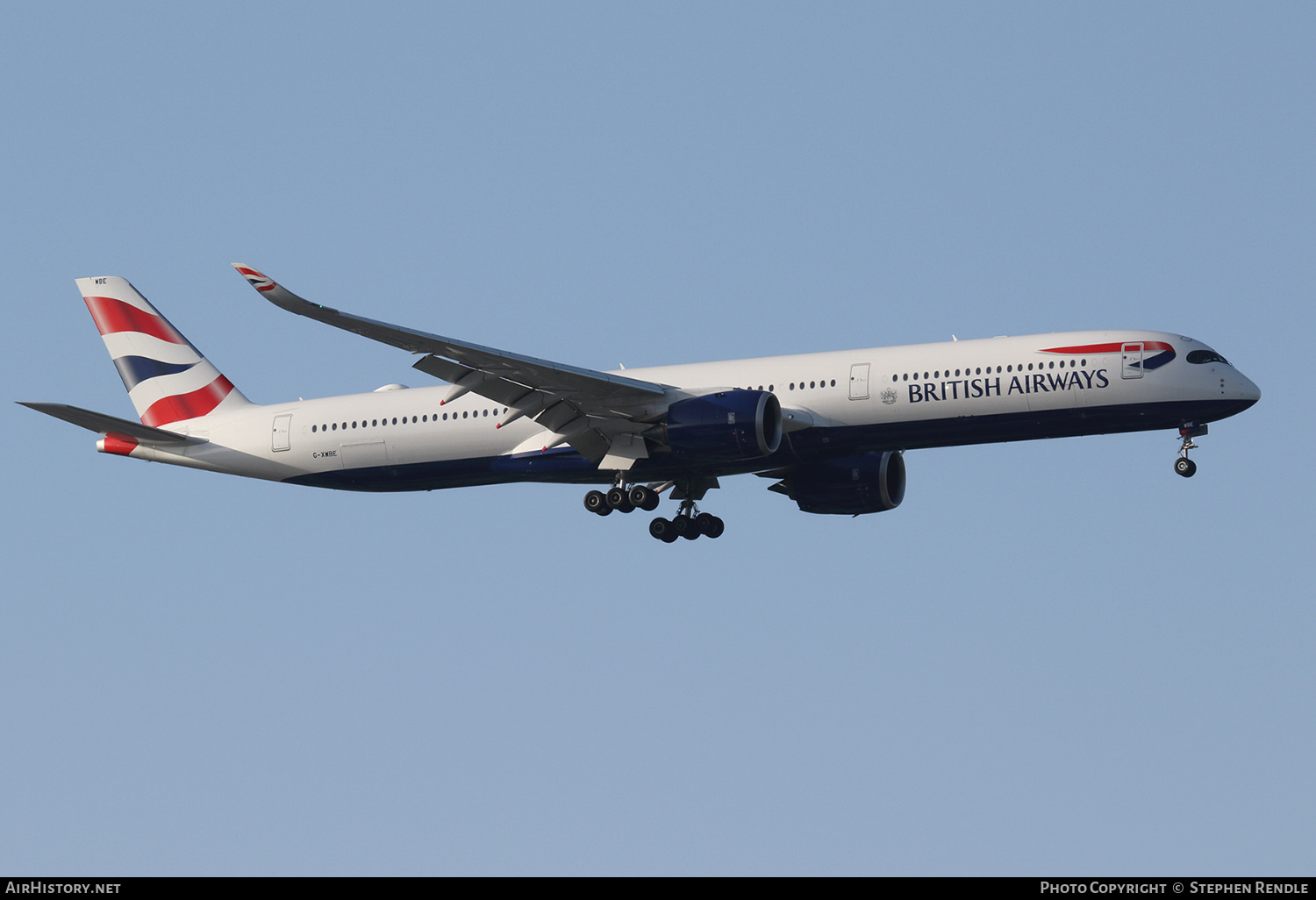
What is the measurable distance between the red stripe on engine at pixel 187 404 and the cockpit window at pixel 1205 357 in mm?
28181

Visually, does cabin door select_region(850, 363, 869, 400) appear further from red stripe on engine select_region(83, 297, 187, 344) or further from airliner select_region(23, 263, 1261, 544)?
red stripe on engine select_region(83, 297, 187, 344)

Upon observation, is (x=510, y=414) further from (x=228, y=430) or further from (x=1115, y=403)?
(x=1115, y=403)

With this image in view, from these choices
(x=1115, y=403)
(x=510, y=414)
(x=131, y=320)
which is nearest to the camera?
(x=1115, y=403)

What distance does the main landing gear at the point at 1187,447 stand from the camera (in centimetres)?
4519

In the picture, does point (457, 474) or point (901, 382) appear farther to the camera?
point (457, 474)

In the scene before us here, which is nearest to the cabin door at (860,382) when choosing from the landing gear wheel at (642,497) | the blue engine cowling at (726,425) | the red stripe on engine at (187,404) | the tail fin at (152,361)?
the blue engine cowling at (726,425)

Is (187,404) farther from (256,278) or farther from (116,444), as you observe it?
(256,278)

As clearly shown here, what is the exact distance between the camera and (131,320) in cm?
5575

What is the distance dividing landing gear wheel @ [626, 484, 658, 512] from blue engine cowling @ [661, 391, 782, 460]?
9.69ft

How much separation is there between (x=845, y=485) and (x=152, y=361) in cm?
2156

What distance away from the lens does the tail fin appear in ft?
178

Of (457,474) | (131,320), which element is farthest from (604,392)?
(131,320)
